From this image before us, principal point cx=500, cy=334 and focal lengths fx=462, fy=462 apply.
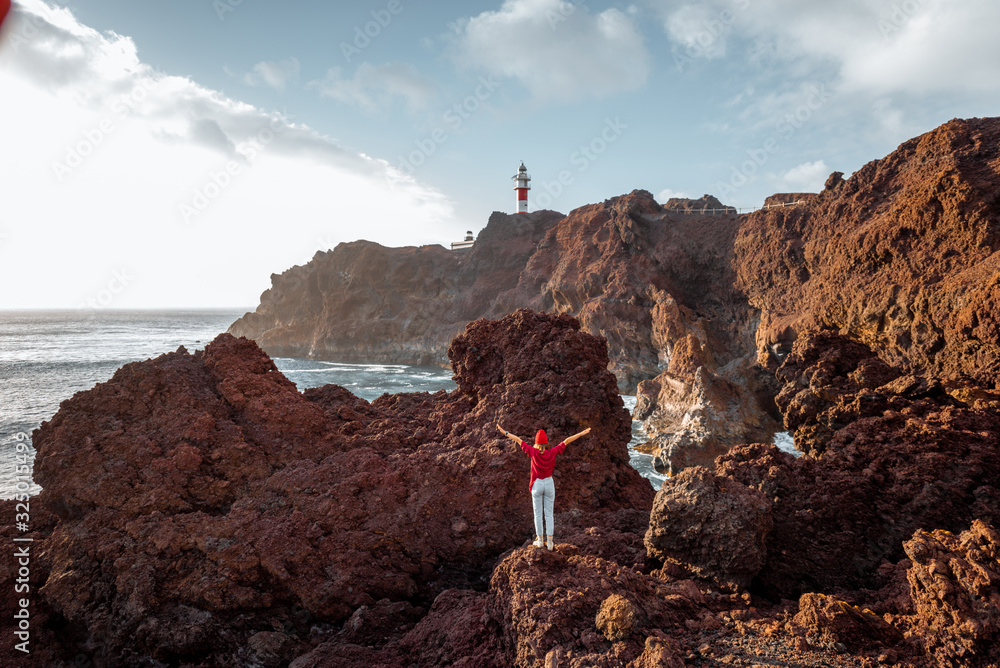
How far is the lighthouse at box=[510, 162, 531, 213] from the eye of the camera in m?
56.0

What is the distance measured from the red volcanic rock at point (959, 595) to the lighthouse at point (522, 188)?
55.3 metres

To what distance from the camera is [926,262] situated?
12.9 meters

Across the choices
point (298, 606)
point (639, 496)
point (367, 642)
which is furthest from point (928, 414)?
point (298, 606)

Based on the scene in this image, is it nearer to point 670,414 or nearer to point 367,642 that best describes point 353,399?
point 367,642

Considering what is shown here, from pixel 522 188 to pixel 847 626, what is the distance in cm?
5680

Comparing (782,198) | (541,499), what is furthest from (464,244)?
(541,499)

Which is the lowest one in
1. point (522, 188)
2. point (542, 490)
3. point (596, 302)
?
point (542, 490)

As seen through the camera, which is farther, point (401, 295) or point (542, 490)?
point (401, 295)

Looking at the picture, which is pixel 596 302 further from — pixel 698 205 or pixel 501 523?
pixel 501 523

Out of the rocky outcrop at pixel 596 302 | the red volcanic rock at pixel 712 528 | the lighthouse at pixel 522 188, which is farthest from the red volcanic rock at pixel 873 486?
the lighthouse at pixel 522 188

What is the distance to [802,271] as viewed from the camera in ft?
88.5

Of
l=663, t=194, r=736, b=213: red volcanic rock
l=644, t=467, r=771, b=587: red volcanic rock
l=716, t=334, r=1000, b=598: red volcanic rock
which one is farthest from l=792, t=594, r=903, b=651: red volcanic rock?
l=663, t=194, r=736, b=213: red volcanic rock

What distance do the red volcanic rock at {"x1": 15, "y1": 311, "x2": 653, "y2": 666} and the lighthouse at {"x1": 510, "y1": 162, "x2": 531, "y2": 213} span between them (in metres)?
50.8

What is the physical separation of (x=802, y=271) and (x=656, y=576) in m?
28.2
